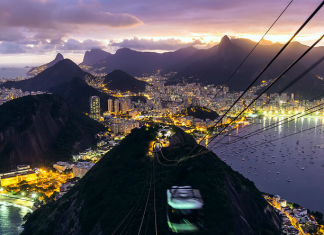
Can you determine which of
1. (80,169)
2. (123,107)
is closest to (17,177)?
(80,169)

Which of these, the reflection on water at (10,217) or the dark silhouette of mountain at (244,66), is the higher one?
the dark silhouette of mountain at (244,66)

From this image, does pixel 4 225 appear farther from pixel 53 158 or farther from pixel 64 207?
pixel 53 158

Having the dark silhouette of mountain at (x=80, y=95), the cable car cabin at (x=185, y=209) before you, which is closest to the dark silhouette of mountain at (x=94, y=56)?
the dark silhouette of mountain at (x=80, y=95)

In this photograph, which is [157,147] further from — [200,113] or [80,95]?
[80,95]

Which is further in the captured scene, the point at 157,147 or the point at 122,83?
the point at 122,83

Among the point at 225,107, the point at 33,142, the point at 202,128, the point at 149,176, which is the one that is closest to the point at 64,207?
the point at 149,176

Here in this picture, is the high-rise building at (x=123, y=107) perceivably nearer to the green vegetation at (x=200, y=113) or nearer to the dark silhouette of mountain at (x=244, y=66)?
the green vegetation at (x=200, y=113)
